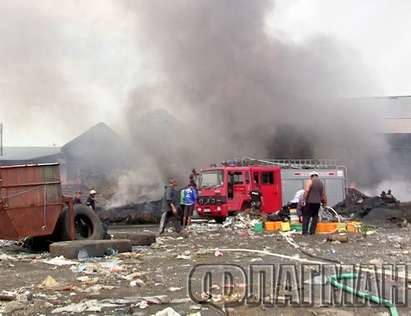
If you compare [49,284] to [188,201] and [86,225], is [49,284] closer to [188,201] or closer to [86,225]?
[86,225]

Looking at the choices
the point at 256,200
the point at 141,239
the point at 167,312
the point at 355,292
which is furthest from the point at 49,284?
the point at 256,200

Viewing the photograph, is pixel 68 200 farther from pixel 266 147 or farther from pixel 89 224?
pixel 266 147

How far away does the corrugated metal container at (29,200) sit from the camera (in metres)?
9.05

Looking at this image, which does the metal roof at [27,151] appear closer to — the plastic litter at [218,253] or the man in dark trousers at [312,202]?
the man in dark trousers at [312,202]

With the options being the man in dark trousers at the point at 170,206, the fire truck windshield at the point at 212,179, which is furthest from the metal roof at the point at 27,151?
the man in dark trousers at the point at 170,206

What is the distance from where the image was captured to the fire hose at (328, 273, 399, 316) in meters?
4.63

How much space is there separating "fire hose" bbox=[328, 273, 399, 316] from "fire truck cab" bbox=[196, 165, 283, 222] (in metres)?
12.5

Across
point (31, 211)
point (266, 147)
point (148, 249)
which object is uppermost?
point (266, 147)

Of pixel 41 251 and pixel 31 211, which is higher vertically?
pixel 31 211

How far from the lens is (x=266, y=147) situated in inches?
1147

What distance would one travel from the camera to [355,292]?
5133 millimetres

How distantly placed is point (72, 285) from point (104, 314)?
4.84 feet

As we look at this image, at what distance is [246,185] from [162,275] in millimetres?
12616

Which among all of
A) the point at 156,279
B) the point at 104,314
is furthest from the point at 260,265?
the point at 104,314
